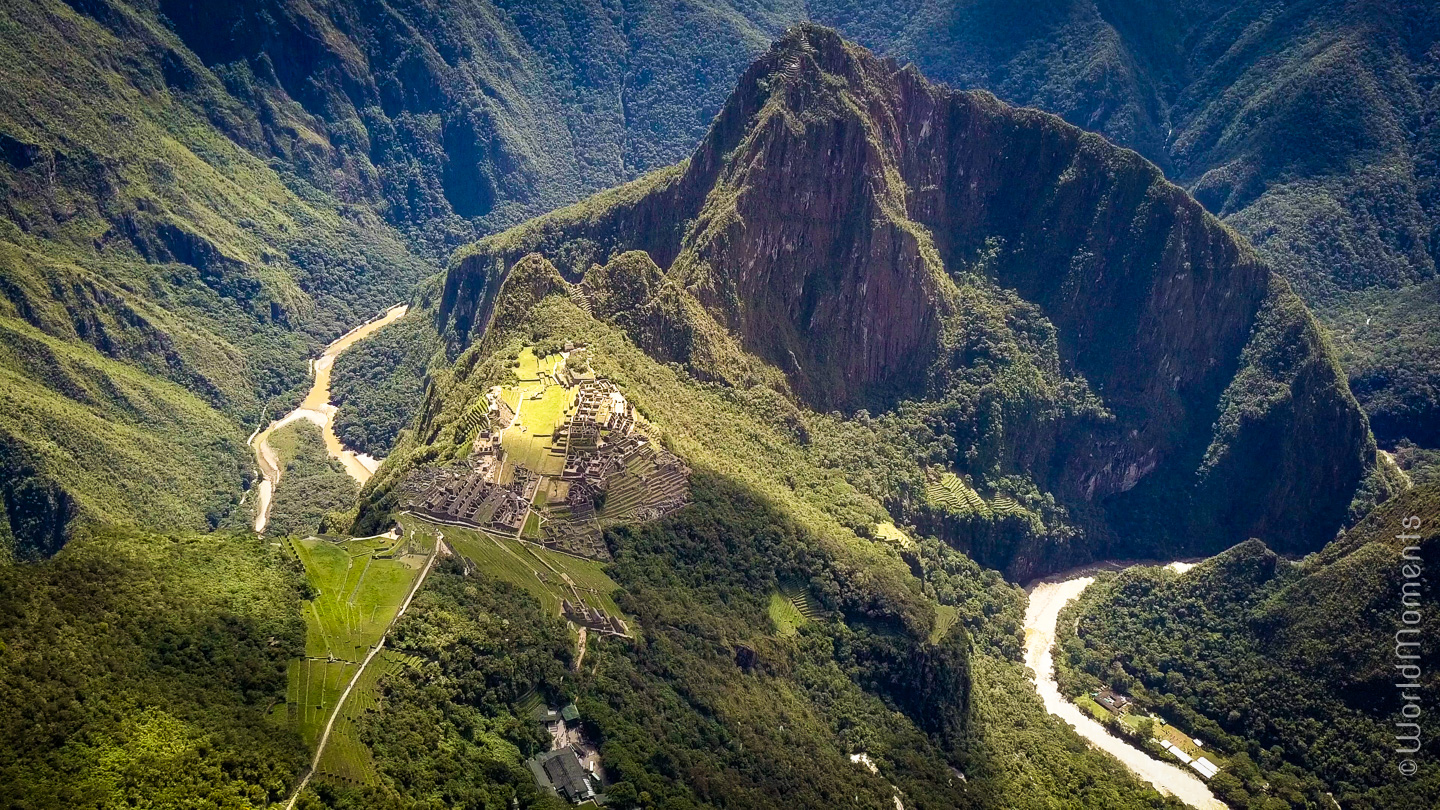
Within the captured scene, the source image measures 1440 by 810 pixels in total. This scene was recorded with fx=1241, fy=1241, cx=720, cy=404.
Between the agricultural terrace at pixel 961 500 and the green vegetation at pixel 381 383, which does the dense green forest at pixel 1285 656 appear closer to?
the agricultural terrace at pixel 961 500

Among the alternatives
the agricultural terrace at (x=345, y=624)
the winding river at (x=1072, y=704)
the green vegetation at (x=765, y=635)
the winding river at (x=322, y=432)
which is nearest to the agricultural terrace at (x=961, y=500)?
the green vegetation at (x=765, y=635)

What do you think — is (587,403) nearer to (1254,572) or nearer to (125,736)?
(125,736)

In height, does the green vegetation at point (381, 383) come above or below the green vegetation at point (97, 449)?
above

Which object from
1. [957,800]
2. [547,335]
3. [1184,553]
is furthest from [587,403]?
[1184,553]

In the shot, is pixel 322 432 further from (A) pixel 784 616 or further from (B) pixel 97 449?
(A) pixel 784 616

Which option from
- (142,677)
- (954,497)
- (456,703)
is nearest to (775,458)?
(954,497)

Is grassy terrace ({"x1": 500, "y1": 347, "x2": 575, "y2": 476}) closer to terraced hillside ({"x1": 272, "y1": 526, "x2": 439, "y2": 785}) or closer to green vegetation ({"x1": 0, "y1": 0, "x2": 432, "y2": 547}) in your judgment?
terraced hillside ({"x1": 272, "y1": 526, "x2": 439, "y2": 785})
